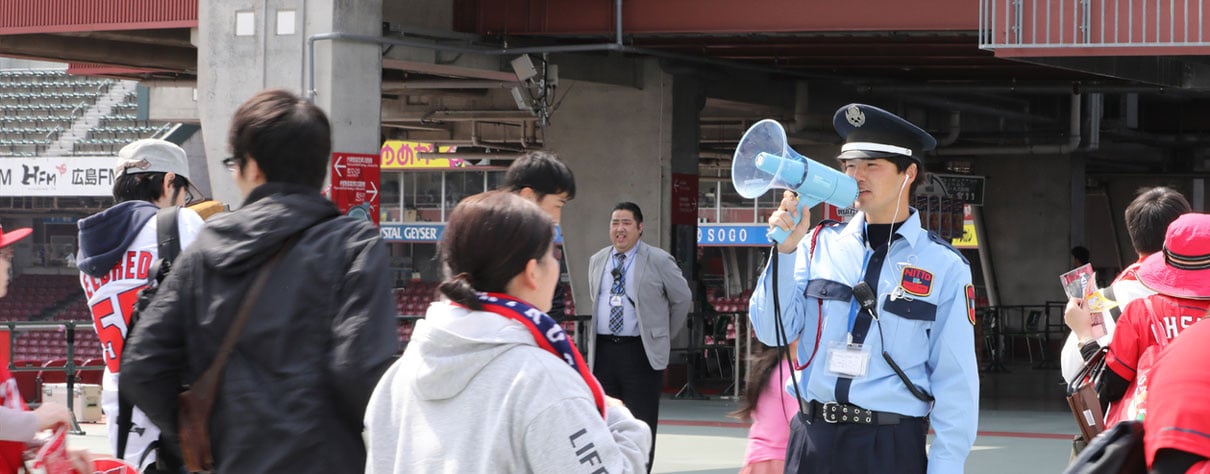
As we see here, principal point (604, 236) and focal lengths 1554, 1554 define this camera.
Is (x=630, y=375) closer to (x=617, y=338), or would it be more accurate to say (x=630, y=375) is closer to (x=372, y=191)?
(x=617, y=338)

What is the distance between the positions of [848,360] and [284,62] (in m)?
9.63

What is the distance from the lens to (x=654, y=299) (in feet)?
30.9

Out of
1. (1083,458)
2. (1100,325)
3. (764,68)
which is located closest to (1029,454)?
(1100,325)

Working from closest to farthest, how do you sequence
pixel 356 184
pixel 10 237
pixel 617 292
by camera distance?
pixel 10 237 → pixel 617 292 → pixel 356 184

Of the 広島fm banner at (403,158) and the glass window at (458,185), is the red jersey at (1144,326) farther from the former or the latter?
the glass window at (458,185)

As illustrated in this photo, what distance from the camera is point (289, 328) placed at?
10.7 ft

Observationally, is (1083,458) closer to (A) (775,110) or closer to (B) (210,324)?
(B) (210,324)

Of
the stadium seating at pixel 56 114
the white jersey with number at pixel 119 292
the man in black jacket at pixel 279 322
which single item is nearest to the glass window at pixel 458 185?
the stadium seating at pixel 56 114

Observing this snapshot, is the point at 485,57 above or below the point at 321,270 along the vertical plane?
above

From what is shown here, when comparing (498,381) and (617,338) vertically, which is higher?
(498,381)

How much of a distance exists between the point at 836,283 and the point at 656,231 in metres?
12.2

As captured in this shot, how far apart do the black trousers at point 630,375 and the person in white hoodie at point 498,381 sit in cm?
589

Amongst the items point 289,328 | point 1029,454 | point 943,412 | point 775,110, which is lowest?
point 1029,454

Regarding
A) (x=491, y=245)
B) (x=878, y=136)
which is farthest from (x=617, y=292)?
(x=491, y=245)
